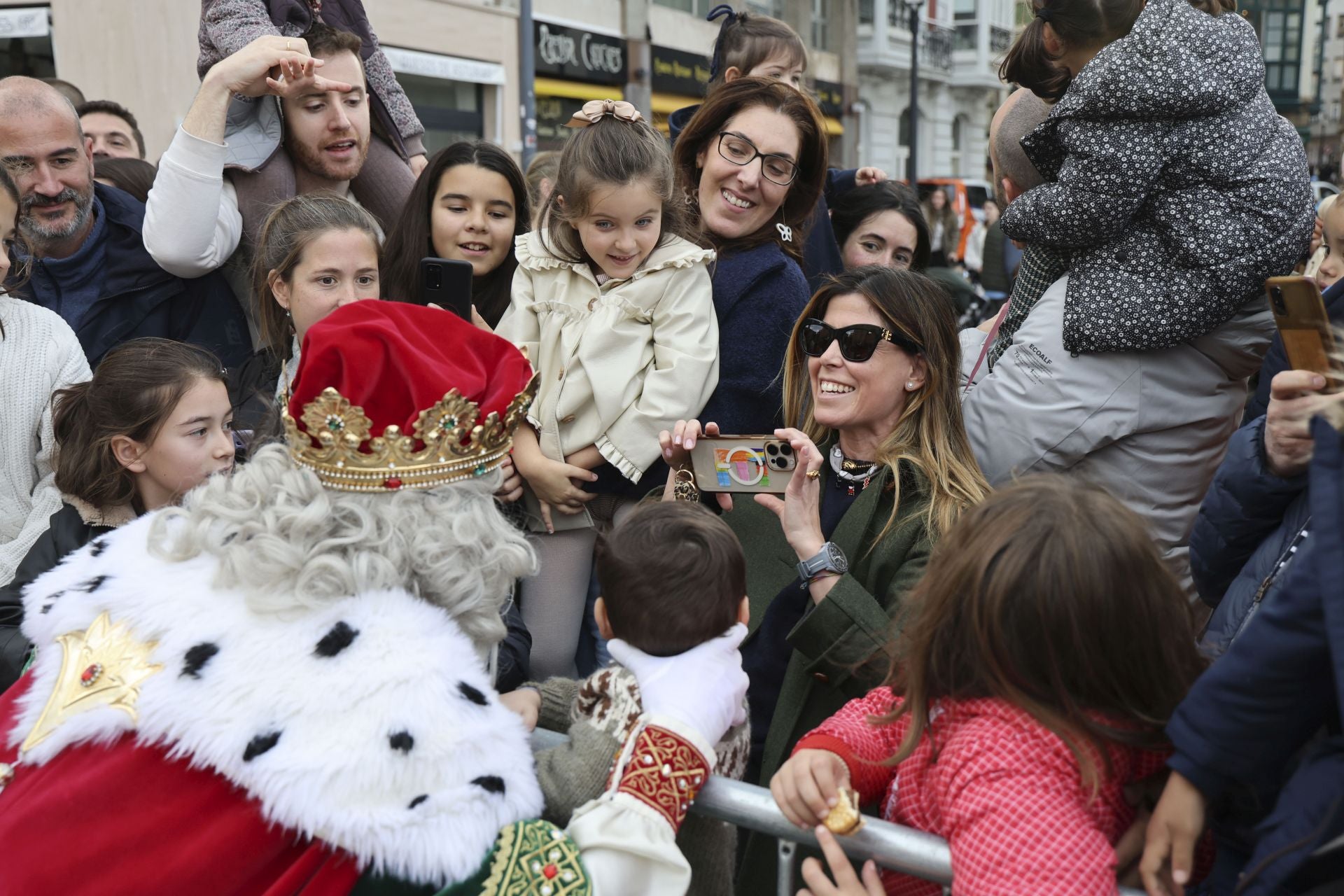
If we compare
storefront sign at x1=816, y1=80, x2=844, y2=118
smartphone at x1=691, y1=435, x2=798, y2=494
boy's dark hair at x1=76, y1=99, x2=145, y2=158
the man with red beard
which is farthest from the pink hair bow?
storefront sign at x1=816, y1=80, x2=844, y2=118

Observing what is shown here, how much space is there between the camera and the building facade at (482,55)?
1321 centimetres

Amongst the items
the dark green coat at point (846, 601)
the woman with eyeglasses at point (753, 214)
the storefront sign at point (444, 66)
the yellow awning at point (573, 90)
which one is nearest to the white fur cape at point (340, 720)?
the dark green coat at point (846, 601)

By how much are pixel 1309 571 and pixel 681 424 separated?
1.50 metres

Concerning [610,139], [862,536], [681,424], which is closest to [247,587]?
[681,424]

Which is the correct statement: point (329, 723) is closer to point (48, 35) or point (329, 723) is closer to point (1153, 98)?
point (1153, 98)

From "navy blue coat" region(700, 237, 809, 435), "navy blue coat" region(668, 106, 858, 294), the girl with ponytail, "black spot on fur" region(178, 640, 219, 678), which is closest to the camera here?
"black spot on fur" region(178, 640, 219, 678)

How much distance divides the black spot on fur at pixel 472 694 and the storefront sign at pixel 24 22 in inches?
554

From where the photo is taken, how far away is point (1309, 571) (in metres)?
1.48

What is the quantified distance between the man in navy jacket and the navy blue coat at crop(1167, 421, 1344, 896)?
312 cm

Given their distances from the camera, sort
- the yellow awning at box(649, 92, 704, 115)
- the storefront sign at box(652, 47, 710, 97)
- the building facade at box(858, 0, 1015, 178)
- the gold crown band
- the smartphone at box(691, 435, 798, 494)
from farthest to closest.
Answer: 1. the building facade at box(858, 0, 1015, 178)
2. the yellow awning at box(649, 92, 704, 115)
3. the storefront sign at box(652, 47, 710, 97)
4. the smartphone at box(691, 435, 798, 494)
5. the gold crown band

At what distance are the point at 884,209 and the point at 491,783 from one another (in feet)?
10.9

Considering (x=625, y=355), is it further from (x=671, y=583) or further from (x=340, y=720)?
(x=340, y=720)

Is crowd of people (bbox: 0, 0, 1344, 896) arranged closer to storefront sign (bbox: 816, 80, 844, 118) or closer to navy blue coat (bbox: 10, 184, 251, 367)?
navy blue coat (bbox: 10, 184, 251, 367)

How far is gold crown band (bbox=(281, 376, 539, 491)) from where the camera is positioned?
1.91m
